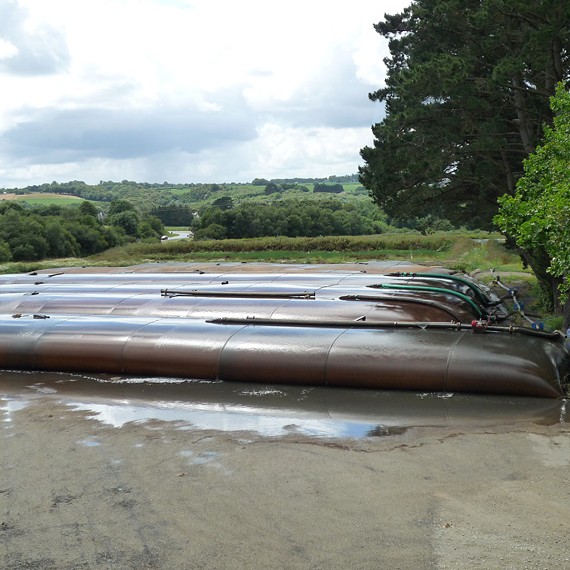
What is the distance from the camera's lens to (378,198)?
26.5 meters

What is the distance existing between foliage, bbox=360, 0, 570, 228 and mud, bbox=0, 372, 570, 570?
13.0m

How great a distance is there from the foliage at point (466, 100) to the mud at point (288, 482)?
13.0 meters

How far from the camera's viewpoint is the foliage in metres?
20.0

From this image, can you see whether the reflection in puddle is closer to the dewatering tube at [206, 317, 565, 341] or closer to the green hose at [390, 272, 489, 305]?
the dewatering tube at [206, 317, 565, 341]

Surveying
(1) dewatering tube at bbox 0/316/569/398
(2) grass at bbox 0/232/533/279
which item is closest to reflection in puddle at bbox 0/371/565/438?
(1) dewatering tube at bbox 0/316/569/398

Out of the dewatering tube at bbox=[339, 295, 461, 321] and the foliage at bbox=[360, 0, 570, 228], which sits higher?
the foliage at bbox=[360, 0, 570, 228]

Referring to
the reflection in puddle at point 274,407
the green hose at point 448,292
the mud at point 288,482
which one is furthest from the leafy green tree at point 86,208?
the mud at point 288,482

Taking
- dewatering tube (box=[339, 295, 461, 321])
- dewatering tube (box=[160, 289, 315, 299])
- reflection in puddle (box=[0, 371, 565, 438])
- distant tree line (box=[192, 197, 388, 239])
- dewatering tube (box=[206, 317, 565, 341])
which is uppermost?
distant tree line (box=[192, 197, 388, 239])

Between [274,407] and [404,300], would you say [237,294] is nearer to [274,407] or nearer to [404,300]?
[404,300]

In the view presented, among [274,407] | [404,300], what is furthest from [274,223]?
[274,407]

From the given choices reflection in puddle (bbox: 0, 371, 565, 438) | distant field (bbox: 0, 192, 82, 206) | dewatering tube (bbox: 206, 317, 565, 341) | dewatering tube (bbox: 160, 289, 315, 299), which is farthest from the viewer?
distant field (bbox: 0, 192, 82, 206)

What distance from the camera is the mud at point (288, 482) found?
6531 mm

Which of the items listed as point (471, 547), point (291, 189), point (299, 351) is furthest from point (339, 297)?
point (291, 189)

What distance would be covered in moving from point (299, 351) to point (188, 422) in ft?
8.68
